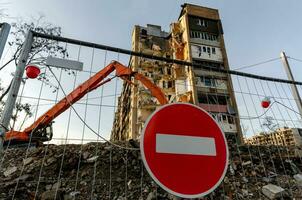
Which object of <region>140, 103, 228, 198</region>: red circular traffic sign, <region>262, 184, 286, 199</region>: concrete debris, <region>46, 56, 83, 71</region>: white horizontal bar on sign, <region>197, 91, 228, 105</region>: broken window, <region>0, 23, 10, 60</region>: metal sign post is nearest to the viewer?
<region>140, 103, 228, 198</region>: red circular traffic sign

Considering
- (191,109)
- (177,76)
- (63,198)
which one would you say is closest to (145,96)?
(177,76)

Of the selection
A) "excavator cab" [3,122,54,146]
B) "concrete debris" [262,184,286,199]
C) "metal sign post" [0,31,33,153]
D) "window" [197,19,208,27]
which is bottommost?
"concrete debris" [262,184,286,199]

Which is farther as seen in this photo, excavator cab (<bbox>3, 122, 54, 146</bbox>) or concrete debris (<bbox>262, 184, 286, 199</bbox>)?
excavator cab (<bbox>3, 122, 54, 146</bbox>)

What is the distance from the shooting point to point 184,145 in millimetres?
1221

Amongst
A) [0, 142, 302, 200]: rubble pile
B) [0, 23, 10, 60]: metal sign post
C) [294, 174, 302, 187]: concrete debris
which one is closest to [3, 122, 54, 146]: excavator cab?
[0, 142, 302, 200]: rubble pile

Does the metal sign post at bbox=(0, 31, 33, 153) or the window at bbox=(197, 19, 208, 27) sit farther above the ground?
the window at bbox=(197, 19, 208, 27)

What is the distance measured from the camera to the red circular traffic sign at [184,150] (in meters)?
1.13

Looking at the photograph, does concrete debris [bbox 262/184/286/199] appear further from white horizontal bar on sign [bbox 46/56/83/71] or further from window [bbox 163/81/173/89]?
window [bbox 163/81/173/89]

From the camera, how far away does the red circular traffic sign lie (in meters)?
1.13

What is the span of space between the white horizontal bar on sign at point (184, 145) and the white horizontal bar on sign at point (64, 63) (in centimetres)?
90

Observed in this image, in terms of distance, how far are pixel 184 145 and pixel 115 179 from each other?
8.05 feet

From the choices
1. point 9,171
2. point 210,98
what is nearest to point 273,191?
point 9,171

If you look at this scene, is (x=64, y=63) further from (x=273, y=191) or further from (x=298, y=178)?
(x=298, y=178)

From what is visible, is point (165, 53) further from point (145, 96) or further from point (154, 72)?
point (145, 96)
